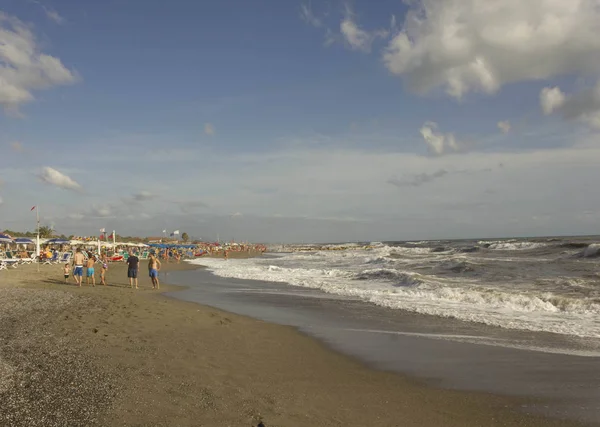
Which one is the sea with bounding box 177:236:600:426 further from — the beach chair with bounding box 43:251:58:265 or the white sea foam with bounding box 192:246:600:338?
the beach chair with bounding box 43:251:58:265

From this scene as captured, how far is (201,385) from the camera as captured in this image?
562 centimetres

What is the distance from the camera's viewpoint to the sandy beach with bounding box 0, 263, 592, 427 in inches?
182

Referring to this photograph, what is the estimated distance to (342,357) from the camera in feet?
25.1

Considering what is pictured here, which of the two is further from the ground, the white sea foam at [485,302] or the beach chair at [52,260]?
the beach chair at [52,260]

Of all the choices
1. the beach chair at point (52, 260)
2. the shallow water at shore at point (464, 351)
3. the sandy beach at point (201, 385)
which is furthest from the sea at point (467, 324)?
the beach chair at point (52, 260)

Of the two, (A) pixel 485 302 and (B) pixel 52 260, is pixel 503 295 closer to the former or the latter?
(A) pixel 485 302

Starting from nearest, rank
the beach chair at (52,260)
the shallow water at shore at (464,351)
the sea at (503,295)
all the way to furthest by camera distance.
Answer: the shallow water at shore at (464,351) → the sea at (503,295) → the beach chair at (52,260)

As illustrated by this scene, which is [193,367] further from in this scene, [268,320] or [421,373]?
[268,320]

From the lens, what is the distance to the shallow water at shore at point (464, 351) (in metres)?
5.79

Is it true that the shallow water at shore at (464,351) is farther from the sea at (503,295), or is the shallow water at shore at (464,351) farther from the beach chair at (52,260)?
the beach chair at (52,260)

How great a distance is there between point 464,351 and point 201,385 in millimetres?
5113

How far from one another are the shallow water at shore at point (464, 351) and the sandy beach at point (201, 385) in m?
0.50

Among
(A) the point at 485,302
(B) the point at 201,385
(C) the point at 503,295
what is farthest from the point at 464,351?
(C) the point at 503,295

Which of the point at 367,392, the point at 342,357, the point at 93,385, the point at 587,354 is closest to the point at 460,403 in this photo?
the point at 367,392
